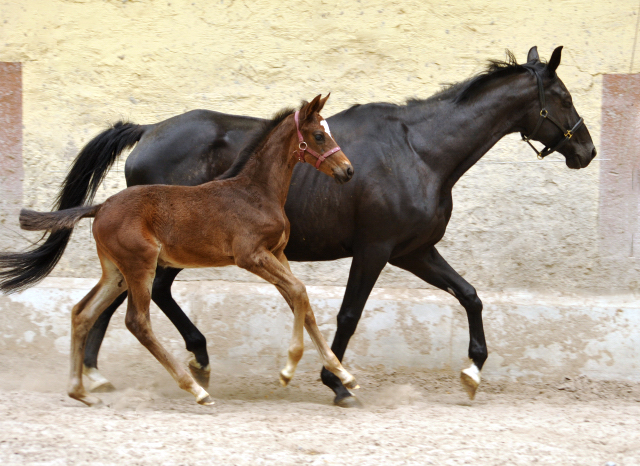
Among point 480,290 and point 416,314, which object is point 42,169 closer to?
point 416,314

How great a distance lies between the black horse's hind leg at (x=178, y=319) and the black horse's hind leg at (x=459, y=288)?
52.7 inches

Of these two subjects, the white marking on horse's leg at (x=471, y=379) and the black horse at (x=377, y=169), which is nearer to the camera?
the black horse at (x=377, y=169)

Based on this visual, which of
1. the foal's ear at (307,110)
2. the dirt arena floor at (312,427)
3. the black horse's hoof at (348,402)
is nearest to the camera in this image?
the dirt arena floor at (312,427)

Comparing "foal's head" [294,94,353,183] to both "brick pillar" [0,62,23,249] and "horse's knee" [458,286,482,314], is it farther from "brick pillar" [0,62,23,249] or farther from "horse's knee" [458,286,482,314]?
"brick pillar" [0,62,23,249]

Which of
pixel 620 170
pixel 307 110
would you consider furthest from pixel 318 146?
pixel 620 170

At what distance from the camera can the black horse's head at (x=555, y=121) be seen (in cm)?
396

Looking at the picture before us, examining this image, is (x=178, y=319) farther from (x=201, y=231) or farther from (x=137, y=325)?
(x=201, y=231)

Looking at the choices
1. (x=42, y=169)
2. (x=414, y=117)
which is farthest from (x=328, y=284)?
(x=42, y=169)

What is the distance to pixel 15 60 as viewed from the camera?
5.37m

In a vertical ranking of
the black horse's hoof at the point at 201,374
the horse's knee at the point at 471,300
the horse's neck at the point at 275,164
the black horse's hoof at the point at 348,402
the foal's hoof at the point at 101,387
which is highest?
the horse's neck at the point at 275,164

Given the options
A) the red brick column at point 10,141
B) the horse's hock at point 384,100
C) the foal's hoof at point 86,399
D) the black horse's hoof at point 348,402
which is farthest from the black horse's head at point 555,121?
the red brick column at point 10,141

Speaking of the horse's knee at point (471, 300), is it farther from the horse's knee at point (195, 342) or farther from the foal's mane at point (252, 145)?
the horse's knee at point (195, 342)

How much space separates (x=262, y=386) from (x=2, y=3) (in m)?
3.78

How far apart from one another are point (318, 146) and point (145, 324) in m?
1.27
